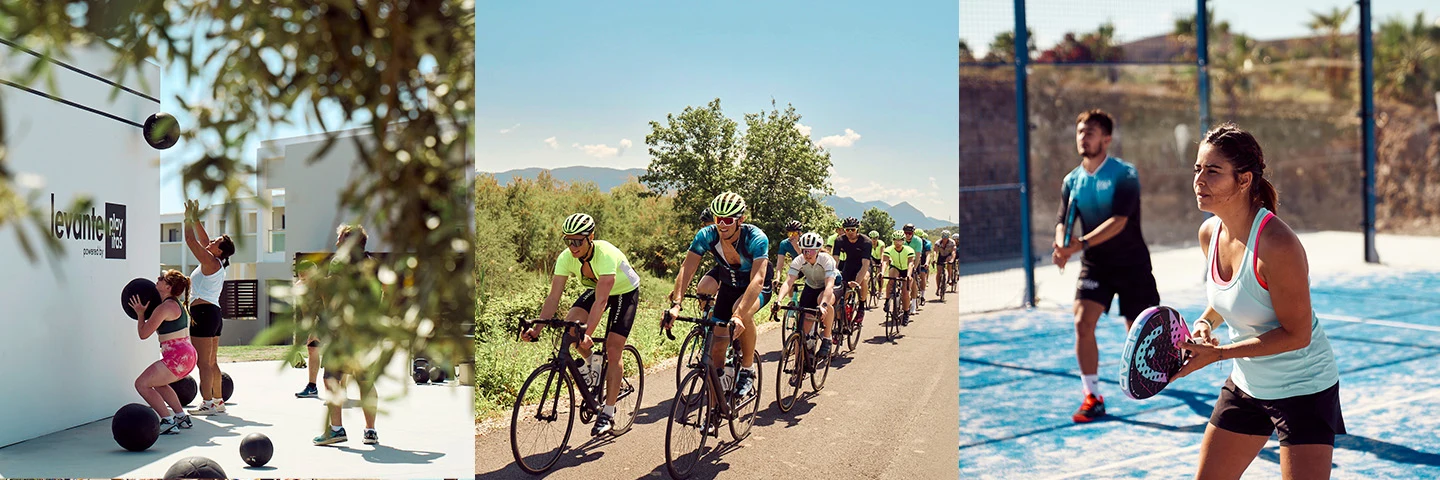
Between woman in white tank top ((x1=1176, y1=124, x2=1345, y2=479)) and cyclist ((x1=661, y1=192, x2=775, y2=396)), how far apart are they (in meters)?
2.03

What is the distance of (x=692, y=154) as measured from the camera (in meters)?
4.61

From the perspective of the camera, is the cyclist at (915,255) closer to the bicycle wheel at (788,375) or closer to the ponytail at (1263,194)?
the bicycle wheel at (788,375)

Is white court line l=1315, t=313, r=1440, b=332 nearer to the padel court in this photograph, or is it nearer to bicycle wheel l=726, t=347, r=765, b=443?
the padel court

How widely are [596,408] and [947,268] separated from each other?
1.78m

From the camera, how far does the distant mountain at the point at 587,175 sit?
15.1 ft

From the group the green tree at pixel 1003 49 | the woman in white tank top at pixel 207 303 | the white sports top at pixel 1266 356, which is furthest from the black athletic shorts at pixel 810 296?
the green tree at pixel 1003 49

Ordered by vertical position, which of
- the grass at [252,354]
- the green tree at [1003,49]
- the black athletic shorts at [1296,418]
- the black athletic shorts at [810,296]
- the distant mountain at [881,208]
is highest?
the green tree at [1003,49]

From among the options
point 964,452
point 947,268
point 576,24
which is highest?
point 576,24

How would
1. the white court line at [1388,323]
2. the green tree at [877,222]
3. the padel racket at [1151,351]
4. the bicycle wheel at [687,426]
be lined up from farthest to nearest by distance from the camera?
the white court line at [1388,323]
the green tree at [877,222]
the bicycle wheel at [687,426]
the padel racket at [1151,351]

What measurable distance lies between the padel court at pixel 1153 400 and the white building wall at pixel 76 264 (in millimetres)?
5050

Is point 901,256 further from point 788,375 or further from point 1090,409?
point 1090,409

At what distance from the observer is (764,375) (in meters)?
4.68

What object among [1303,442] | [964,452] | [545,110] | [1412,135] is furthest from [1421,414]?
[1412,135]

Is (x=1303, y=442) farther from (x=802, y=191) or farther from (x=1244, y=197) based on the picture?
(x=802, y=191)
